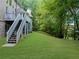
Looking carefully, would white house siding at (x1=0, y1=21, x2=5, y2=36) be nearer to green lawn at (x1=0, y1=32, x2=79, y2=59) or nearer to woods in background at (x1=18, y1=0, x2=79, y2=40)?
woods in background at (x1=18, y1=0, x2=79, y2=40)

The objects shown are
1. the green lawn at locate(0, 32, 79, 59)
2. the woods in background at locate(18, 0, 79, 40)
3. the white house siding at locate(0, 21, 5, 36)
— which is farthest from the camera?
the woods in background at locate(18, 0, 79, 40)

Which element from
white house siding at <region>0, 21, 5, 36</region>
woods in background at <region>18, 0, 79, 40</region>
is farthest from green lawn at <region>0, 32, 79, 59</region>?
woods in background at <region>18, 0, 79, 40</region>

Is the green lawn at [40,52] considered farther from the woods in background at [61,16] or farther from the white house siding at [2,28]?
the woods in background at [61,16]

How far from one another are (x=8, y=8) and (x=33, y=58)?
21342 mm

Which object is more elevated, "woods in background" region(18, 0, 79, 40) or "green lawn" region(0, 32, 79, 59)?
"woods in background" region(18, 0, 79, 40)

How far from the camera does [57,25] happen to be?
142 ft

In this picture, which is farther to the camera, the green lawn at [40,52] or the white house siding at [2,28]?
the white house siding at [2,28]

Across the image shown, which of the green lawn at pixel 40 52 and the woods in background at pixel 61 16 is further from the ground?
the woods in background at pixel 61 16

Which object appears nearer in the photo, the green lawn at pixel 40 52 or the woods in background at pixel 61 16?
the green lawn at pixel 40 52

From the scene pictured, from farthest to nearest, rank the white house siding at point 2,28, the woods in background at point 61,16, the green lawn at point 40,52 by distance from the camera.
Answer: the woods in background at point 61,16 < the white house siding at point 2,28 < the green lawn at point 40,52

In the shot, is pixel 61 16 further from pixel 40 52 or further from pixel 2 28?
pixel 40 52

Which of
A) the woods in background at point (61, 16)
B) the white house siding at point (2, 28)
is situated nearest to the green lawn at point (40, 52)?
the white house siding at point (2, 28)

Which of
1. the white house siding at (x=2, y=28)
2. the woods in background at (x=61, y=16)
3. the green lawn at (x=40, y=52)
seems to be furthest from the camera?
the woods in background at (x=61, y=16)

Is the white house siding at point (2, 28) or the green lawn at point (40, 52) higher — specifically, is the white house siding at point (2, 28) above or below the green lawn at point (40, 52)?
above
